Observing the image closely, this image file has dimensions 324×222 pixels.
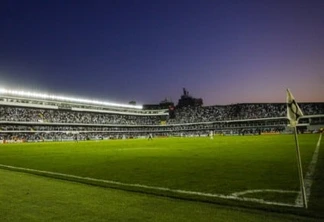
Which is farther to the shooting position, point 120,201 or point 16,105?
point 16,105

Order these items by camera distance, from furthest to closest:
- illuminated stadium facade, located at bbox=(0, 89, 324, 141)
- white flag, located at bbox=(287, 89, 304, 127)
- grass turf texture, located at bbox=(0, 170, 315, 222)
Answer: illuminated stadium facade, located at bbox=(0, 89, 324, 141), white flag, located at bbox=(287, 89, 304, 127), grass turf texture, located at bbox=(0, 170, 315, 222)

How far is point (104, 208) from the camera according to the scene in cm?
705

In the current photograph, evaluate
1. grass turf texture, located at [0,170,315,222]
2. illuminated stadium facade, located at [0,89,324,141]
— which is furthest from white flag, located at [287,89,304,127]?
illuminated stadium facade, located at [0,89,324,141]

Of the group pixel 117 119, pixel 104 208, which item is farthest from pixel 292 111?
pixel 117 119

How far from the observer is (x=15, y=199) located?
8172mm

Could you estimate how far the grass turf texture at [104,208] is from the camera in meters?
6.20

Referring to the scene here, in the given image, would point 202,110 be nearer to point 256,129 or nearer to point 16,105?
point 256,129

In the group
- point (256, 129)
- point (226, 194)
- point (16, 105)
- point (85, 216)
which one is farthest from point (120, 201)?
point (256, 129)

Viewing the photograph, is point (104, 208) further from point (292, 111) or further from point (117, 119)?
point (117, 119)

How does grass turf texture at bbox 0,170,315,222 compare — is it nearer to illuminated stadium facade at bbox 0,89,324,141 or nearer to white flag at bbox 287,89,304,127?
white flag at bbox 287,89,304,127

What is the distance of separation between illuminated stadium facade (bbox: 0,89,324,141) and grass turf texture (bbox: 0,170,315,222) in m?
79.4

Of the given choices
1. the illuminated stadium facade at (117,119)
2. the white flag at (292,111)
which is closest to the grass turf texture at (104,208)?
the white flag at (292,111)

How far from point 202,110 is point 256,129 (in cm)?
3329

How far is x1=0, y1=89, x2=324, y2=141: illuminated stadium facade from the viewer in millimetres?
89438
